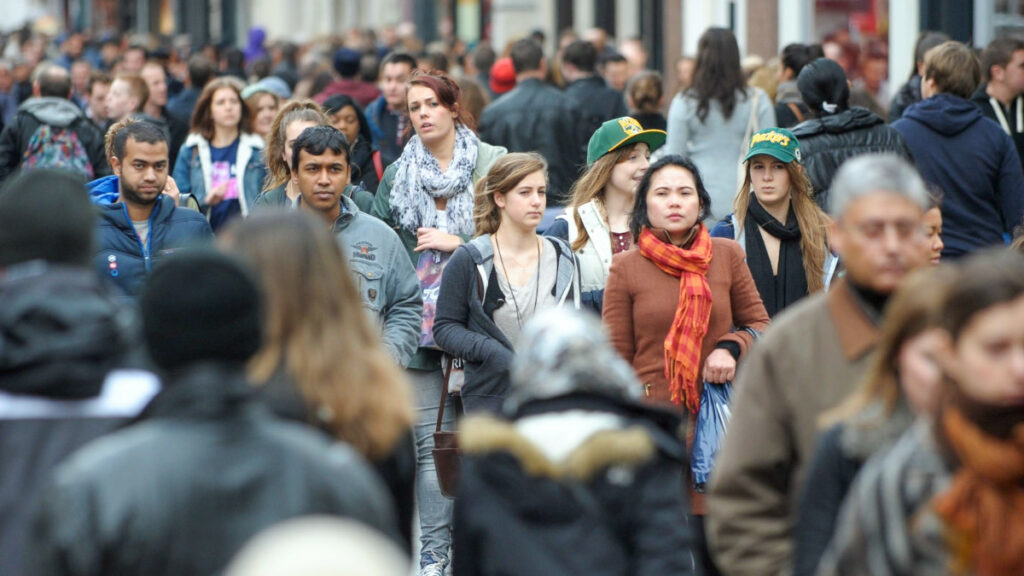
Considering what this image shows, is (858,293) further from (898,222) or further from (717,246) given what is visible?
(717,246)

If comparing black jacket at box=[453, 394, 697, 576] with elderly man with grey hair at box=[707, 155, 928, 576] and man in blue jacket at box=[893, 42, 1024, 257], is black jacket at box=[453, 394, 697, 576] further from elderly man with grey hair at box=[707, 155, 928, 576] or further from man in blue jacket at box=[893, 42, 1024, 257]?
man in blue jacket at box=[893, 42, 1024, 257]

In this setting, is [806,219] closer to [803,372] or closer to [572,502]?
[803,372]

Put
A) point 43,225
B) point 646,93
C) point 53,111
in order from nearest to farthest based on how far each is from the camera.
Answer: point 43,225, point 53,111, point 646,93

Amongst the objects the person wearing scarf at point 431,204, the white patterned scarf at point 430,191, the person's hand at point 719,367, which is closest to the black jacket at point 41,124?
the person wearing scarf at point 431,204

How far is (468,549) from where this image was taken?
3830mm

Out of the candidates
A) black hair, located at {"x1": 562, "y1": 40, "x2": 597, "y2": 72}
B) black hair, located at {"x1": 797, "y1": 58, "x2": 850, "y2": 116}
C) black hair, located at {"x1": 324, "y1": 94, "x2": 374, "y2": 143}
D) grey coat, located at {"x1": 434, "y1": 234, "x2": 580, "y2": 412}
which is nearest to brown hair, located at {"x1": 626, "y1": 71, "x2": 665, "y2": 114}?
black hair, located at {"x1": 562, "y1": 40, "x2": 597, "y2": 72}

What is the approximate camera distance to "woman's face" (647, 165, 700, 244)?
21.8 feet

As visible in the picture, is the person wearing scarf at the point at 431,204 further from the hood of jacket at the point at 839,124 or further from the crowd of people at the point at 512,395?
the hood of jacket at the point at 839,124

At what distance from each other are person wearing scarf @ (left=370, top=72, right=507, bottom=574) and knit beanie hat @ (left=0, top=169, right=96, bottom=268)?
12.3ft

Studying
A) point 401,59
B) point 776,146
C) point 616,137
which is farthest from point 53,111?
point 776,146

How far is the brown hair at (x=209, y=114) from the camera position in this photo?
1041 centimetres

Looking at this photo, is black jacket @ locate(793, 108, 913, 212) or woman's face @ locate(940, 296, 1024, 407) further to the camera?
black jacket @ locate(793, 108, 913, 212)

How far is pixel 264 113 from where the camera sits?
10.9m

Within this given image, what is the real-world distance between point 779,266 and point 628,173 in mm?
851
